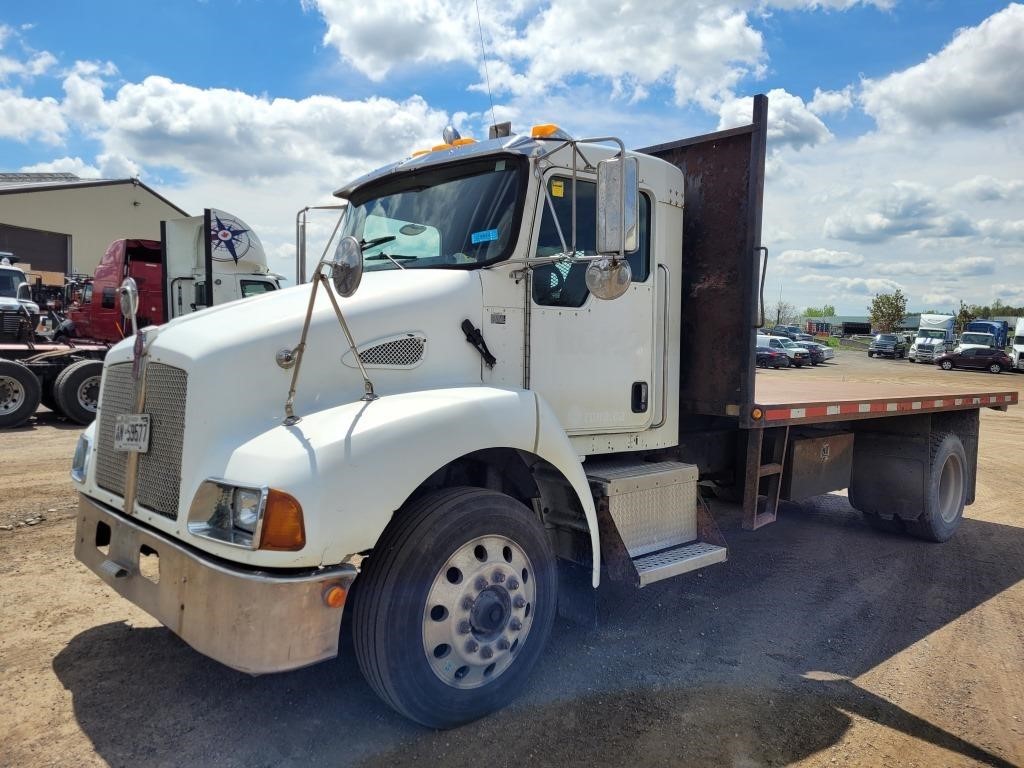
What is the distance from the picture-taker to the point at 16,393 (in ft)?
35.3

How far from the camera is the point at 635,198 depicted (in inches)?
127

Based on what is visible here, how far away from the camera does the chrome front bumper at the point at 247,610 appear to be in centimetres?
256

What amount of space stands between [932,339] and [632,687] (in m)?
49.2

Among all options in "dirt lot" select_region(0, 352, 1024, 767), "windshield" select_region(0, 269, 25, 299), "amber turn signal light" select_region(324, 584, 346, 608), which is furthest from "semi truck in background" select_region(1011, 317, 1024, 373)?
"amber turn signal light" select_region(324, 584, 346, 608)

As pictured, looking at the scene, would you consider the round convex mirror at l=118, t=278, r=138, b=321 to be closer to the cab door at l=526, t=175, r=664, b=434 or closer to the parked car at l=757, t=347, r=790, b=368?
the cab door at l=526, t=175, r=664, b=434

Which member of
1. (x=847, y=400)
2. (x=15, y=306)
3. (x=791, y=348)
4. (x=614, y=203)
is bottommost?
(x=791, y=348)

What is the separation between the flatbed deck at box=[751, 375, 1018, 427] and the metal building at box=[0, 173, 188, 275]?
1539 inches

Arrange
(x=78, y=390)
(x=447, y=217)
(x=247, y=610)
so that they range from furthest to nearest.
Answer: (x=78, y=390), (x=447, y=217), (x=247, y=610)

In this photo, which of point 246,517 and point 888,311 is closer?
point 246,517

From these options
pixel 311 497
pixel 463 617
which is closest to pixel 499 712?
pixel 463 617

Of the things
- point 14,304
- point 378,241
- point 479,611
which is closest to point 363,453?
point 479,611

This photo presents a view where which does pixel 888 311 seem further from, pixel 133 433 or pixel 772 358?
pixel 133 433

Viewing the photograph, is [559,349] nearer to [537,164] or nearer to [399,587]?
[537,164]

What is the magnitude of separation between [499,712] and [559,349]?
5.88 ft
